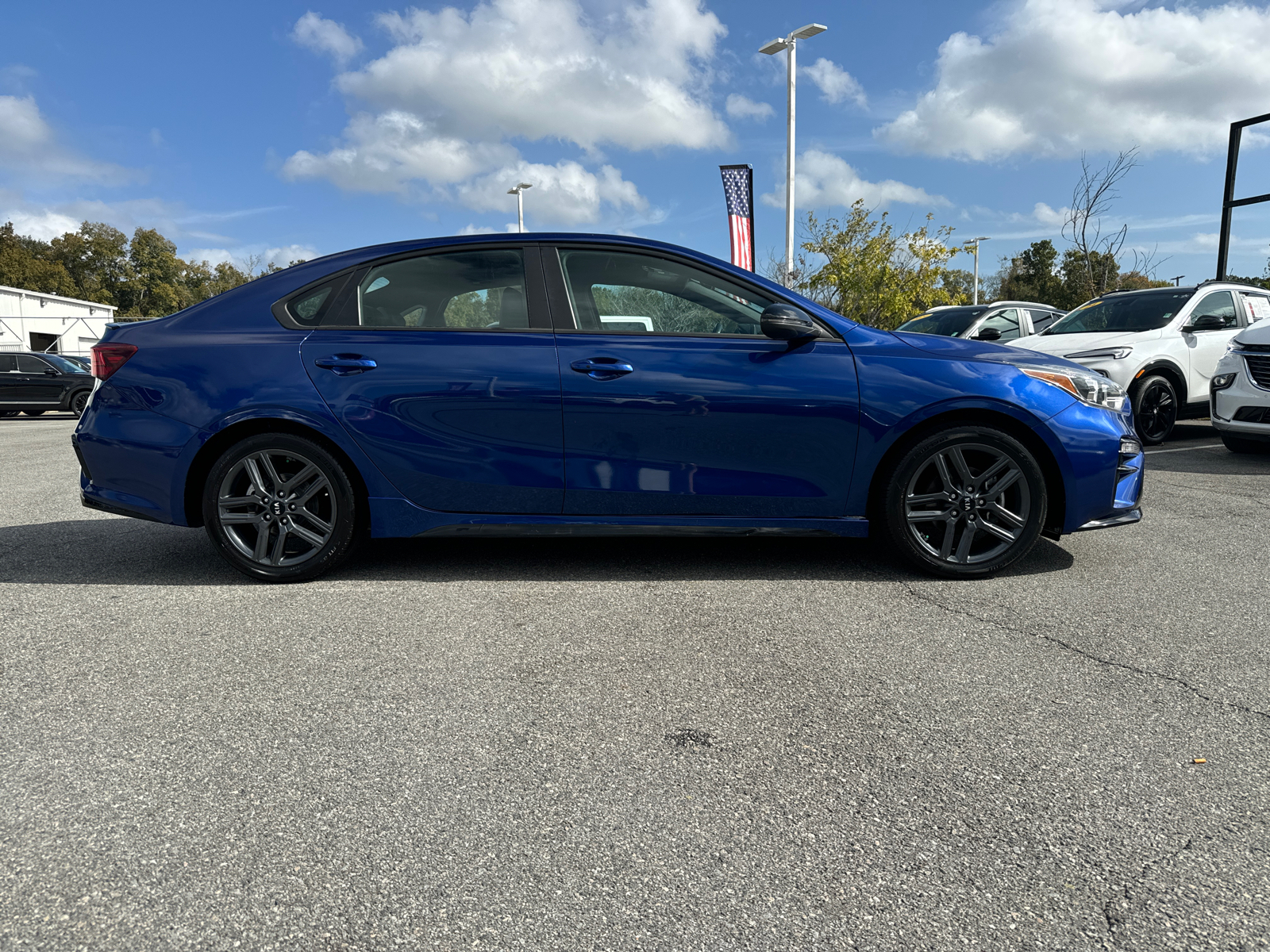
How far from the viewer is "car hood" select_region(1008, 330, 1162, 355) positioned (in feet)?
31.5

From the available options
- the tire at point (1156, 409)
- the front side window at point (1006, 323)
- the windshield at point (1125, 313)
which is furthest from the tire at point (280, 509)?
the front side window at point (1006, 323)

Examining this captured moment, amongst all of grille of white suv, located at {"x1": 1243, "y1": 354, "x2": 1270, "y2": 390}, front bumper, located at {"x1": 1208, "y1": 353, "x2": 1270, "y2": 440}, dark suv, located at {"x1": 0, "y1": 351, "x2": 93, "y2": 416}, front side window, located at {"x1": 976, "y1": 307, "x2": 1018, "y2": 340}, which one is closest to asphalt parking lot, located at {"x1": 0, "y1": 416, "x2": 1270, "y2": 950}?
front bumper, located at {"x1": 1208, "y1": 353, "x2": 1270, "y2": 440}

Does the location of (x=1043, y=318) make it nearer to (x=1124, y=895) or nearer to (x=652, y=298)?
(x=652, y=298)

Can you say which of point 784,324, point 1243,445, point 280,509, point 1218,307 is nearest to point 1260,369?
point 1243,445

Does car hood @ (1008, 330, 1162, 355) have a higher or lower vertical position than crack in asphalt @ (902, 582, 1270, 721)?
higher

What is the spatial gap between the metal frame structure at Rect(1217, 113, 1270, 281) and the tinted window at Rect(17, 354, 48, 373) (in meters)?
24.8

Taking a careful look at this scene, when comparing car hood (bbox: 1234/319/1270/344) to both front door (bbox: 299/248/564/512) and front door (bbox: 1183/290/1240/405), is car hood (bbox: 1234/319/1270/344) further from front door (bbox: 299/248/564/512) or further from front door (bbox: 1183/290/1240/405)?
front door (bbox: 299/248/564/512)

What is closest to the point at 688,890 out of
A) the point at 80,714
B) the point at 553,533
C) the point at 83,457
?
the point at 80,714

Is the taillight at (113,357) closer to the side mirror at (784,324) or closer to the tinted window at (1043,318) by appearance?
the side mirror at (784,324)

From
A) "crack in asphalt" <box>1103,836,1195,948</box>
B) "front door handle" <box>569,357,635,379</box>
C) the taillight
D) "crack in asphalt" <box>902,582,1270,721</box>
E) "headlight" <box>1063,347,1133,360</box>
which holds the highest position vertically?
the taillight

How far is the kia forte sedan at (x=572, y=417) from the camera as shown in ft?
13.6

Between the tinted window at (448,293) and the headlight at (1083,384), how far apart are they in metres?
2.46

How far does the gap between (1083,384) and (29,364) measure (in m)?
→ 22.9

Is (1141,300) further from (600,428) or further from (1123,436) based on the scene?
(600,428)
